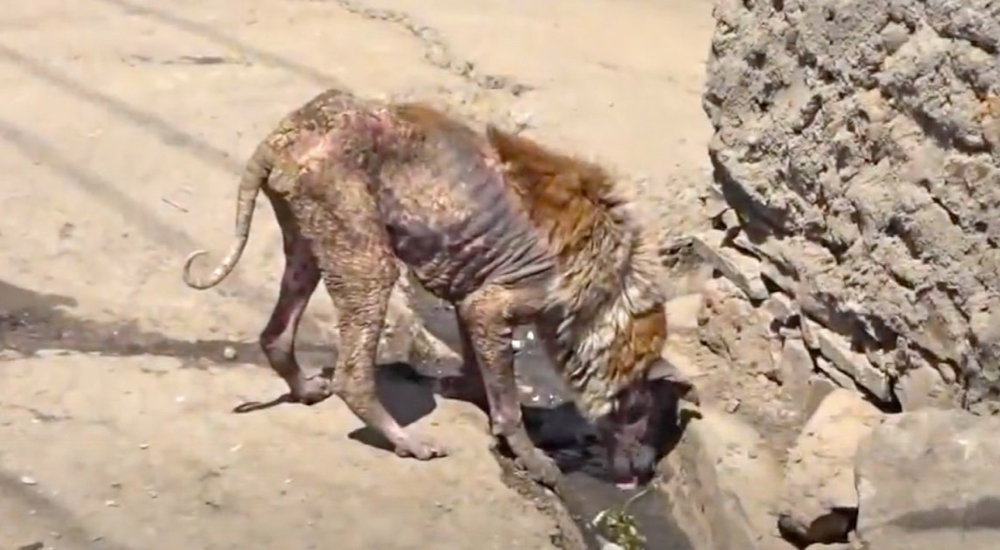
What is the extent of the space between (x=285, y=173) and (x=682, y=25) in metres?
4.93

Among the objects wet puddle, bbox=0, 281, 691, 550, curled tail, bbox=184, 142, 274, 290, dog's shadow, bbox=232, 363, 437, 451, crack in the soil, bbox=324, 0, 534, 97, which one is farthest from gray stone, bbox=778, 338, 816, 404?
crack in the soil, bbox=324, 0, 534, 97

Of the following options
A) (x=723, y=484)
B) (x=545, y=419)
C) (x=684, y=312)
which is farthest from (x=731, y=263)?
(x=723, y=484)

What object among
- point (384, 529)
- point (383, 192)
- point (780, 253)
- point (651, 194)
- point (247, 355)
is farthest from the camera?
point (651, 194)

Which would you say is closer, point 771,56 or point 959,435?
point 959,435

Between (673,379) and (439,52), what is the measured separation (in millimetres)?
3687

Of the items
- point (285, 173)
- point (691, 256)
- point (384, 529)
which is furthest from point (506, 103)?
point (384, 529)

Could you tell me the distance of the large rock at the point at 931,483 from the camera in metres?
3.79

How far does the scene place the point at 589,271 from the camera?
499 centimetres

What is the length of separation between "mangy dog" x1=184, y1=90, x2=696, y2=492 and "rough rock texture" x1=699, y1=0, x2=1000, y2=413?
0.50m

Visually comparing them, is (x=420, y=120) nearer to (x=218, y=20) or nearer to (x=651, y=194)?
(x=651, y=194)

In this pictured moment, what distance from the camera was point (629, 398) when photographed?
5.10 meters

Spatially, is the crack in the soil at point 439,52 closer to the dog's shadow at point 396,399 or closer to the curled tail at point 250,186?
the dog's shadow at point 396,399

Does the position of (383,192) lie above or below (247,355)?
above

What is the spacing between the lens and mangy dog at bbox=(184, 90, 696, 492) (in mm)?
4766
